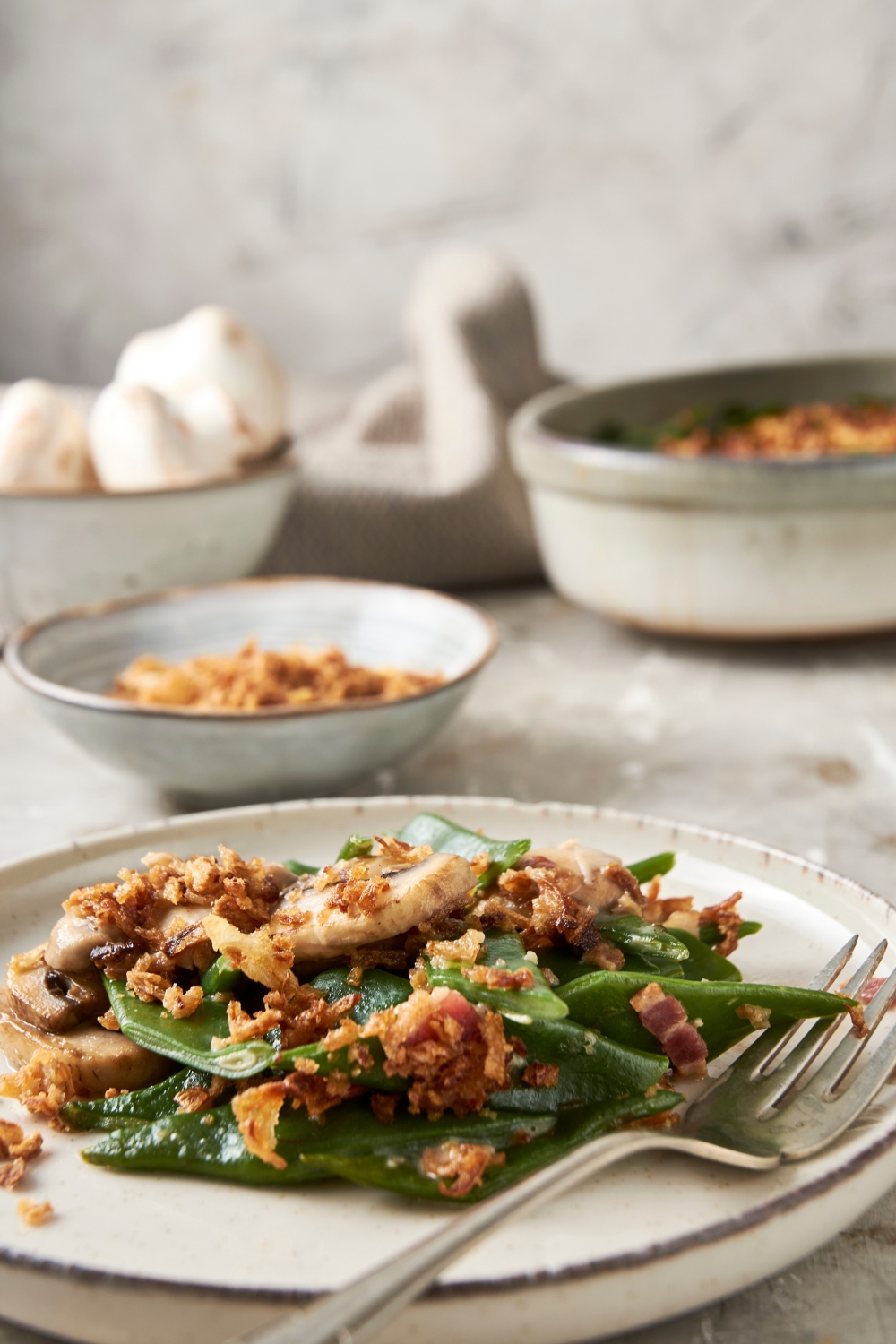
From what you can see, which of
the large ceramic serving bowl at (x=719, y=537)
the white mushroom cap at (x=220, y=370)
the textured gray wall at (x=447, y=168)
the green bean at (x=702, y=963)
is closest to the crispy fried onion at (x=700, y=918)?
the green bean at (x=702, y=963)

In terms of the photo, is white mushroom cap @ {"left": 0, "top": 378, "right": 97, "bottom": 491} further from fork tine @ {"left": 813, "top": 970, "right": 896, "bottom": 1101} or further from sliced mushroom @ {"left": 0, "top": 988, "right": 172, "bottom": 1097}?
fork tine @ {"left": 813, "top": 970, "right": 896, "bottom": 1101}

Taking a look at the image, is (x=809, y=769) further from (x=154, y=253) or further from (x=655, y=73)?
(x=154, y=253)

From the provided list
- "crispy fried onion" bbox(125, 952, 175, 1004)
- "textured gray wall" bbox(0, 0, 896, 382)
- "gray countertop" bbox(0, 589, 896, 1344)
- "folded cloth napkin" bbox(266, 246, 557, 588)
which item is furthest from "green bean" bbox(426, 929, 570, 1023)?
"textured gray wall" bbox(0, 0, 896, 382)

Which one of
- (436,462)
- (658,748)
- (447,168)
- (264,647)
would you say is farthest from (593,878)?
(447,168)

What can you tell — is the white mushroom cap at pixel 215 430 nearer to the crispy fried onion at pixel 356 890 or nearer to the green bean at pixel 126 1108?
the crispy fried onion at pixel 356 890

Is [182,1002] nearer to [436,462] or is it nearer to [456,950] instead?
[456,950]

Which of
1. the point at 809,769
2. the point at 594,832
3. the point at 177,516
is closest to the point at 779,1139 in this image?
the point at 594,832
